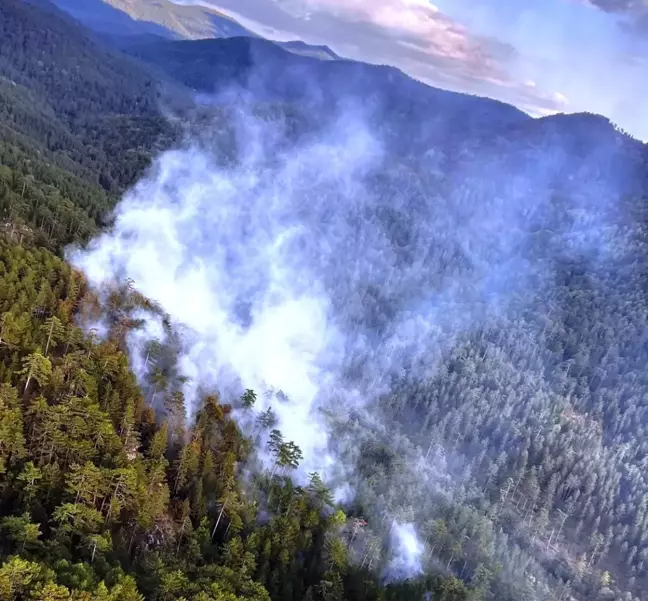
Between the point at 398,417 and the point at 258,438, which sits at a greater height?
the point at 258,438

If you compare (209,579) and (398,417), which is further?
(398,417)

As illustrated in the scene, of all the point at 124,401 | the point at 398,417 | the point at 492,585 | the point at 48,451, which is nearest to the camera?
the point at 48,451

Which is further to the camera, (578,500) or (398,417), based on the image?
(398,417)

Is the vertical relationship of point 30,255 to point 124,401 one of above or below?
above

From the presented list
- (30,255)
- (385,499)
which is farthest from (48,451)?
(385,499)

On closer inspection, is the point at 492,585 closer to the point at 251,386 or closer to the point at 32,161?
the point at 251,386

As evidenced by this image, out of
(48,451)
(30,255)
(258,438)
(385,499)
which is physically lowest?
(385,499)

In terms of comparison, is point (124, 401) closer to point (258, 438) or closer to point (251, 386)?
point (258, 438)

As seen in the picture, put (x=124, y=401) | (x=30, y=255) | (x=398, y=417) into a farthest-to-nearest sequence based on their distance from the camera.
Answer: (x=398, y=417) → (x=30, y=255) → (x=124, y=401)

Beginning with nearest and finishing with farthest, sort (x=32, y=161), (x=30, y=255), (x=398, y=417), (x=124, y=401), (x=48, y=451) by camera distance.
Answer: (x=48, y=451) < (x=124, y=401) < (x=30, y=255) < (x=32, y=161) < (x=398, y=417)

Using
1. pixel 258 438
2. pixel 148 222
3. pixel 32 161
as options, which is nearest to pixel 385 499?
pixel 258 438
